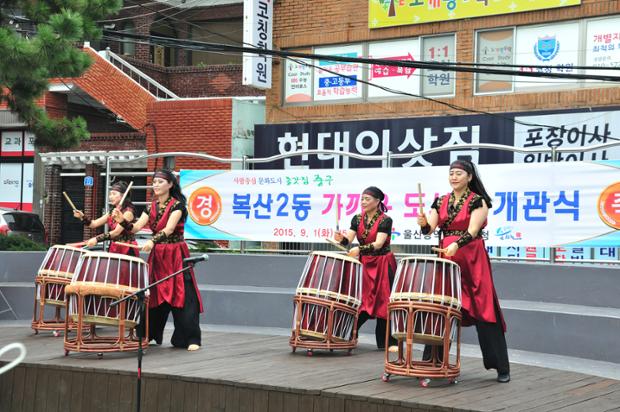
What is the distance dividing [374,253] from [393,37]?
394 inches

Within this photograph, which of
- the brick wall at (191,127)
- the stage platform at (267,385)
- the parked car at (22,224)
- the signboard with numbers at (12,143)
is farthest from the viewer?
the signboard with numbers at (12,143)

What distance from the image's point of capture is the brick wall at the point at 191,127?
879 inches

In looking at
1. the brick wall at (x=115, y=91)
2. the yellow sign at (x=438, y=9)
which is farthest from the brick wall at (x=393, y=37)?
the brick wall at (x=115, y=91)

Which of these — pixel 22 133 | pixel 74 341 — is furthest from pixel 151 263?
pixel 22 133

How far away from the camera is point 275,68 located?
21.0 metres

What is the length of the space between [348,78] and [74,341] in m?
11.4

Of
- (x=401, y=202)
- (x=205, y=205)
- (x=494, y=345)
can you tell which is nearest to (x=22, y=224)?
(x=205, y=205)

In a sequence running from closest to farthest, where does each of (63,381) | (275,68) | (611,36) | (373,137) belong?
(63,381), (611,36), (373,137), (275,68)

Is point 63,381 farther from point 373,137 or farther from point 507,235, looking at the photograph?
point 373,137

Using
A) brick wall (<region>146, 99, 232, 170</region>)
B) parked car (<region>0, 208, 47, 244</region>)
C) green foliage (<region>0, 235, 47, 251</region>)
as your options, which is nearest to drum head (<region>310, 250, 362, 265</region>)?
green foliage (<region>0, 235, 47, 251</region>)

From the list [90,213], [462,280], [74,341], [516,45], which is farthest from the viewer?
[90,213]

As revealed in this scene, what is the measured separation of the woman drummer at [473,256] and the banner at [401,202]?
3.08 metres

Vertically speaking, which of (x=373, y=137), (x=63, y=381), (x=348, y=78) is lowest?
(x=63, y=381)

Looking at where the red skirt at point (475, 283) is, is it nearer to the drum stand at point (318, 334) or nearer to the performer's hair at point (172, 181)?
the drum stand at point (318, 334)
